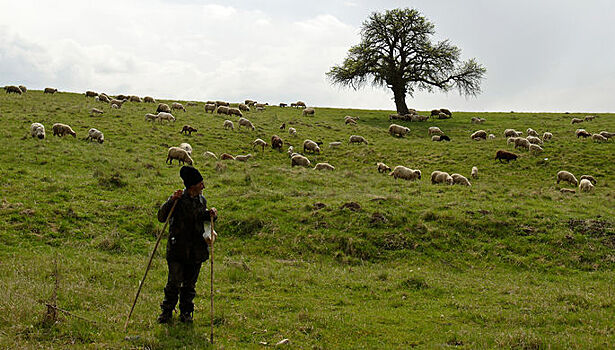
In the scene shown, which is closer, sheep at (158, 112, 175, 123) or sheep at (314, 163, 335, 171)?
sheep at (314, 163, 335, 171)

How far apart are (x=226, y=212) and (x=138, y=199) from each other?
12.1 feet

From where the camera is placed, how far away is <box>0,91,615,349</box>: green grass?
7.26 m

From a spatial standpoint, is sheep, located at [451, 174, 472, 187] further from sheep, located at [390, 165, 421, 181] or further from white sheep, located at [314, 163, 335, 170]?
white sheep, located at [314, 163, 335, 170]

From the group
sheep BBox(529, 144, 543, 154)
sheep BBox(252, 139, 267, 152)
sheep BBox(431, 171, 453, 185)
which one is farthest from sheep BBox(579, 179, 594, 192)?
sheep BBox(252, 139, 267, 152)

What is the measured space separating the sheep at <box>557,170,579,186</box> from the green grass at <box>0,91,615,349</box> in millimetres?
833

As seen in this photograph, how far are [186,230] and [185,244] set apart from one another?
23cm

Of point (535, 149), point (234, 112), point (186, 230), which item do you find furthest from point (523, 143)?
point (186, 230)

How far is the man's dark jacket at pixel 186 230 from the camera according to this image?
6949 millimetres

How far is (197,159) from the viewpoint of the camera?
26.0m

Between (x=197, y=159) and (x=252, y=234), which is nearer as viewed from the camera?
(x=252, y=234)

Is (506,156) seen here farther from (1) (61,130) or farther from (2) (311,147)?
(1) (61,130)

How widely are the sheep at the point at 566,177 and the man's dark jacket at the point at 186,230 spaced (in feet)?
75.1

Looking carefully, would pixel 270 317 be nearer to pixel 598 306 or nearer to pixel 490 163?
pixel 598 306

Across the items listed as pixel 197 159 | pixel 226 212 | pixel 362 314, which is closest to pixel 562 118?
pixel 197 159
